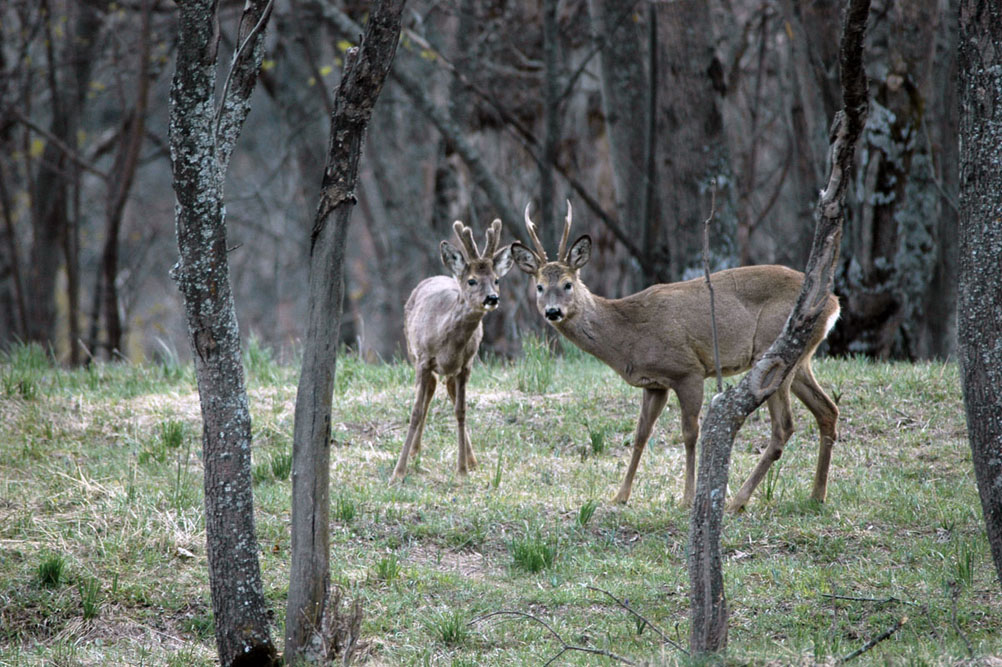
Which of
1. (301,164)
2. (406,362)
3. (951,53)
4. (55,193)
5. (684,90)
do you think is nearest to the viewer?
(406,362)

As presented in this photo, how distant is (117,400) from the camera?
9047 mm

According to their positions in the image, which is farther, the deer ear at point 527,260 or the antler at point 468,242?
the antler at point 468,242

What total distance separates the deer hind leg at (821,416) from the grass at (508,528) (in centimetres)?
13

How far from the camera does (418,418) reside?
801 cm

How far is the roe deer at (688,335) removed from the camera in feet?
23.6

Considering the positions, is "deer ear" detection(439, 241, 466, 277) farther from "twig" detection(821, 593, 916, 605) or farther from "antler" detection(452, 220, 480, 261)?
"twig" detection(821, 593, 916, 605)

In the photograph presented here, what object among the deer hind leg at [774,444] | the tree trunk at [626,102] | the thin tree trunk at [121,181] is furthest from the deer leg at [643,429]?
the thin tree trunk at [121,181]

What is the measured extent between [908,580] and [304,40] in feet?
41.1

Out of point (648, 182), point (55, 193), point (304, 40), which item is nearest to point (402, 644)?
point (648, 182)

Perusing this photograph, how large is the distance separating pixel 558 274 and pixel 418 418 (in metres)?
1.50

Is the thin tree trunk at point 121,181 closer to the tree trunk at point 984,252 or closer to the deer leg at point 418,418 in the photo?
the deer leg at point 418,418

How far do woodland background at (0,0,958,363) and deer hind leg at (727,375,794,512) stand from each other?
4.59 m

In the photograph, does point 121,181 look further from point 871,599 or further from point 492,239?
point 871,599

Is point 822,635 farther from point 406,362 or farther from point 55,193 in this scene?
point 55,193
